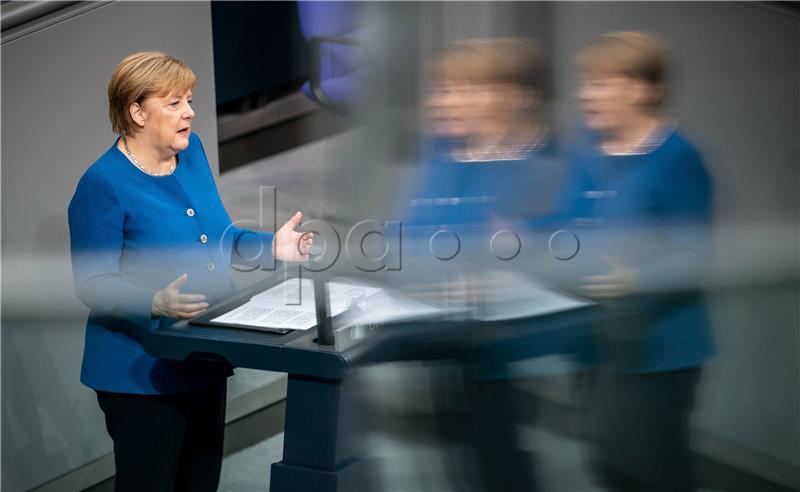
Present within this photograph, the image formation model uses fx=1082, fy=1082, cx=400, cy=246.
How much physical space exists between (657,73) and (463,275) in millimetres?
458

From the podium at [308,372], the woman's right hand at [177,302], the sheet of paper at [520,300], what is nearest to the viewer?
the podium at [308,372]

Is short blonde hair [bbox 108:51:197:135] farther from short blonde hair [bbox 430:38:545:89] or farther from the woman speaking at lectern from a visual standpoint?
short blonde hair [bbox 430:38:545:89]

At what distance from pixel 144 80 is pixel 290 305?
1.36 ft

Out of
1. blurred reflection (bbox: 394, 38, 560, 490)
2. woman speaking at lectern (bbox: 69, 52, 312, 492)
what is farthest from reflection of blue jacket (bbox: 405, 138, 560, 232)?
woman speaking at lectern (bbox: 69, 52, 312, 492)

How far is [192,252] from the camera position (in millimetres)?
1779

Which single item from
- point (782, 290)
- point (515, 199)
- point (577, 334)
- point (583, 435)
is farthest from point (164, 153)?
point (782, 290)

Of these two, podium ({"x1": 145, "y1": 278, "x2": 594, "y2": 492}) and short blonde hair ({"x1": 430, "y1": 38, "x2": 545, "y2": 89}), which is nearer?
podium ({"x1": 145, "y1": 278, "x2": 594, "y2": 492})

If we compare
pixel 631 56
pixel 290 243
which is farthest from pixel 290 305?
pixel 631 56

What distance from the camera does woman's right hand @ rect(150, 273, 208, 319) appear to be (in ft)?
5.32

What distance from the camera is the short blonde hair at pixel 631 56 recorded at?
5.59ft

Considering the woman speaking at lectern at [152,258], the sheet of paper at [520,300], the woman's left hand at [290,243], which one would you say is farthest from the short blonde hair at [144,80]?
the sheet of paper at [520,300]

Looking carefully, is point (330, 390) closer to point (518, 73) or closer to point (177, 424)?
point (177, 424)

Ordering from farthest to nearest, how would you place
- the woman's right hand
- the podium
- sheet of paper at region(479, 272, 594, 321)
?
1. sheet of paper at region(479, 272, 594, 321)
2. the woman's right hand
3. the podium

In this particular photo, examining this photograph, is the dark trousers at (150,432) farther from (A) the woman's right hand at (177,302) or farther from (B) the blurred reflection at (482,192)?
(B) the blurred reflection at (482,192)
